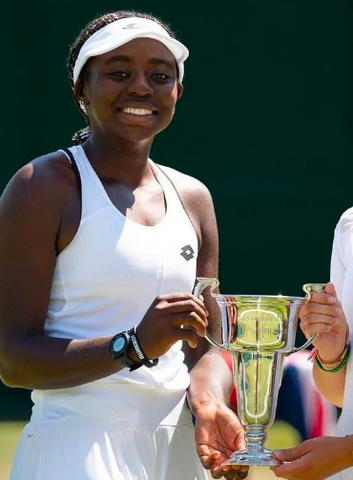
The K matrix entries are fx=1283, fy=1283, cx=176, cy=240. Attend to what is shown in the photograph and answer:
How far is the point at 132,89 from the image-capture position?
3000 millimetres

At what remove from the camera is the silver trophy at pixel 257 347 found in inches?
108

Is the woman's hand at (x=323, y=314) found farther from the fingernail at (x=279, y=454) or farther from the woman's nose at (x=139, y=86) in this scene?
the woman's nose at (x=139, y=86)

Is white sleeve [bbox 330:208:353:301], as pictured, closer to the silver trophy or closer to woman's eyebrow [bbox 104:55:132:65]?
the silver trophy

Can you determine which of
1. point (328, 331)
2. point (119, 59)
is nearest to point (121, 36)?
point (119, 59)

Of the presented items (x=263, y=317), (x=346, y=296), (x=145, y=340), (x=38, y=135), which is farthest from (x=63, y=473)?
(x=38, y=135)

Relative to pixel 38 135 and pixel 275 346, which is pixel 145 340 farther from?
pixel 38 135

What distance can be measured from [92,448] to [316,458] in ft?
1.66

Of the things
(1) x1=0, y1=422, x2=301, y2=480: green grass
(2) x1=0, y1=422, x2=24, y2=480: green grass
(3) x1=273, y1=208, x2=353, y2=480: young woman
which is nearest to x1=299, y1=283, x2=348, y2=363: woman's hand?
(3) x1=273, y1=208, x2=353, y2=480: young woman

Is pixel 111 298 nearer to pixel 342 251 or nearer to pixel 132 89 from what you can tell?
pixel 132 89

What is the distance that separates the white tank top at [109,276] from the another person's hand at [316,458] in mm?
381

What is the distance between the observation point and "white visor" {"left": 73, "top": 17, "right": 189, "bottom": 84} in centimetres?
298

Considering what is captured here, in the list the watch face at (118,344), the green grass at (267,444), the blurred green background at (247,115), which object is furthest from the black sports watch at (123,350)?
the blurred green background at (247,115)

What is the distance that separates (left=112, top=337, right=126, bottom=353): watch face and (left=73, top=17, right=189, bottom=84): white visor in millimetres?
698

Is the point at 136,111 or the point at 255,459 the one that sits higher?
the point at 136,111
